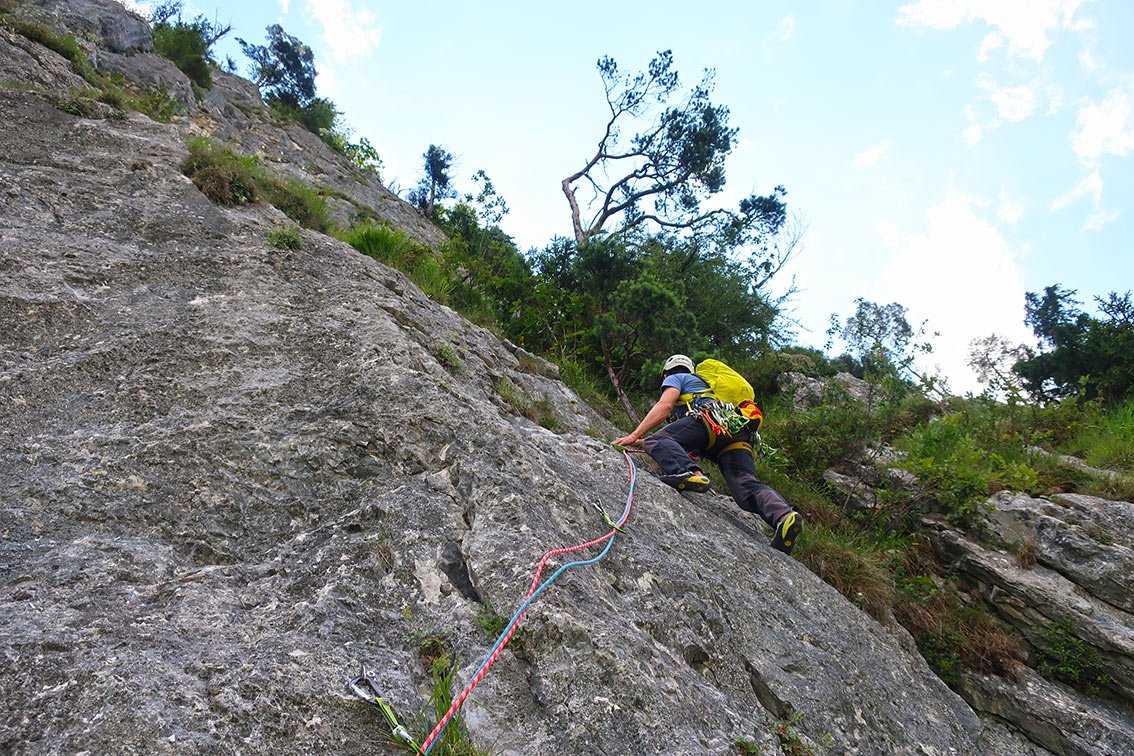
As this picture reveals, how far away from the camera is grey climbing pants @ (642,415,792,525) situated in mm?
5457

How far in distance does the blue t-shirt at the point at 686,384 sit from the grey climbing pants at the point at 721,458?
250mm

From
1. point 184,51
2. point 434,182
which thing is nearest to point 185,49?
point 184,51

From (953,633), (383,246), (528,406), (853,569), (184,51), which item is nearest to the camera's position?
(953,633)

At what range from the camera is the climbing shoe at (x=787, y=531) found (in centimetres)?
512

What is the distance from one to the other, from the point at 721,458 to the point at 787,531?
110cm

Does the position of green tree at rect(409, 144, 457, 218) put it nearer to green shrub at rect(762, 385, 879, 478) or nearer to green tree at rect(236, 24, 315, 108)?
green tree at rect(236, 24, 315, 108)

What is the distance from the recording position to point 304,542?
3100mm

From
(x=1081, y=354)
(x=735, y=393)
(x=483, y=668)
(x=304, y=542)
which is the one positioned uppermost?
(x=1081, y=354)

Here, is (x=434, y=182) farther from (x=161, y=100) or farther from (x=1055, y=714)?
(x=1055, y=714)

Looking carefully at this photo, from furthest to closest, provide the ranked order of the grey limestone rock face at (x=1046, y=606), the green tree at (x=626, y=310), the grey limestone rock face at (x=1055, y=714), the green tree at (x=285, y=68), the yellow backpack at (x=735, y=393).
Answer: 1. the green tree at (x=285, y=68)
2. the green tree at (x=626, y=310)
3. the yellow backpack at (x=735, y=393)
4. the grey limestone rock face at (x=1046, y=606)
5. the grey limestone rock face at (x=1055, y=714)

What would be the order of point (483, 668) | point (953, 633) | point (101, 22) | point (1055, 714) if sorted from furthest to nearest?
Result: point (101, 22) < point (953, 633) < point (1055, 714) < point (483, 668)

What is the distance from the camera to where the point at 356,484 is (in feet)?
11.5

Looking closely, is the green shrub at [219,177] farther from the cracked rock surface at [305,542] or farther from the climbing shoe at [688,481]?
the climbing shoe at [688,481]

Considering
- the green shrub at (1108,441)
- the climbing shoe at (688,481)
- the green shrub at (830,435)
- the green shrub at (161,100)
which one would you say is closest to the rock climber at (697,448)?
the climbing shoe at (688,481)
